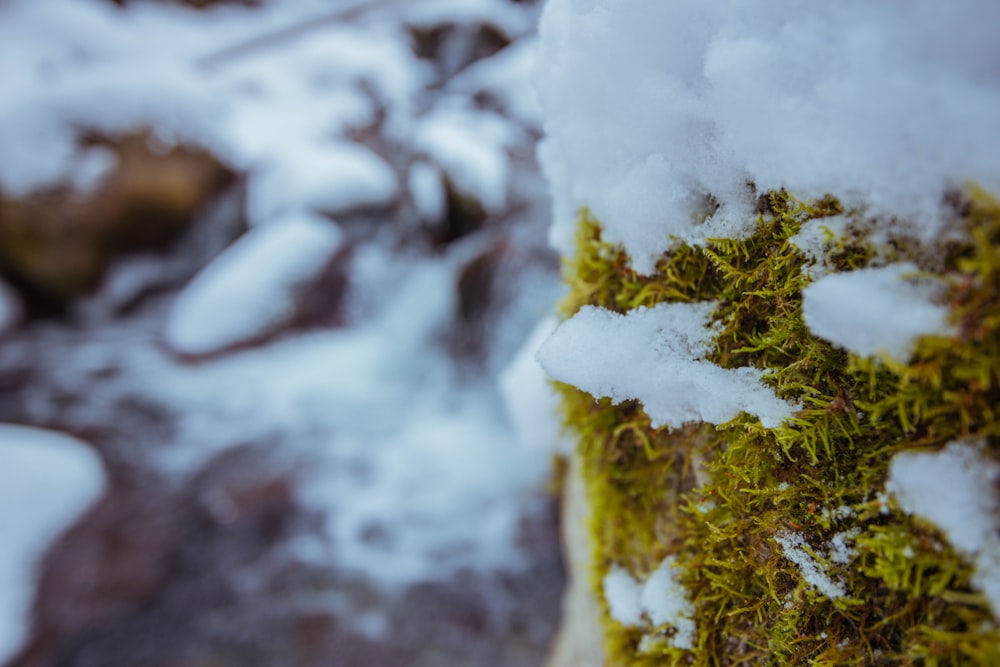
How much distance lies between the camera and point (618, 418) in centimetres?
113

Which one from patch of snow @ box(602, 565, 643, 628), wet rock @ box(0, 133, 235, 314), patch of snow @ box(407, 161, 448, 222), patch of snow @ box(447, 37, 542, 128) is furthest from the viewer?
patch of snow @ box(447, 37, 542, 128)

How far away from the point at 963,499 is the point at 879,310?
245mm

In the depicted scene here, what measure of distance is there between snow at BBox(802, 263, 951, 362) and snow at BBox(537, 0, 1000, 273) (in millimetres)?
72

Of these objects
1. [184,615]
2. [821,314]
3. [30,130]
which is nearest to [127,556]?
[184,615]

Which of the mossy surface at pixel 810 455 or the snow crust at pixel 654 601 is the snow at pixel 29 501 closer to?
the snow crust at pixel 654 601

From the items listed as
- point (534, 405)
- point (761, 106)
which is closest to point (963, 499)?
point (761, 106)

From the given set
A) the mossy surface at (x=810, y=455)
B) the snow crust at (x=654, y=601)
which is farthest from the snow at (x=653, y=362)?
the snow crust at (x=654, y=601)

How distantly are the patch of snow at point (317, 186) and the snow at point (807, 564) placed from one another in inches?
333

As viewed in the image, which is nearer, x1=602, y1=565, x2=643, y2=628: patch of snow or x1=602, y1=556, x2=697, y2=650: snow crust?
x1=602, y1=556, x2=697, y2=650: snow crust

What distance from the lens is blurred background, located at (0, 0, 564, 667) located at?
10.7 feet

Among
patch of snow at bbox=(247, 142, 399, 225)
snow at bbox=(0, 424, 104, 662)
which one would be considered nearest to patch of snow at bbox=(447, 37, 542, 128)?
patch of snow at bbox=(247, 142, 399, 225)

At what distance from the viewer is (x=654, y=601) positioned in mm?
1047

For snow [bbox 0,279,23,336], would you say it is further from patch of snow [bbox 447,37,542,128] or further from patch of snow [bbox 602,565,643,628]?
patch of snow [bbox 447,37,542,128]

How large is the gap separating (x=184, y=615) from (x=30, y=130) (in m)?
7.36
